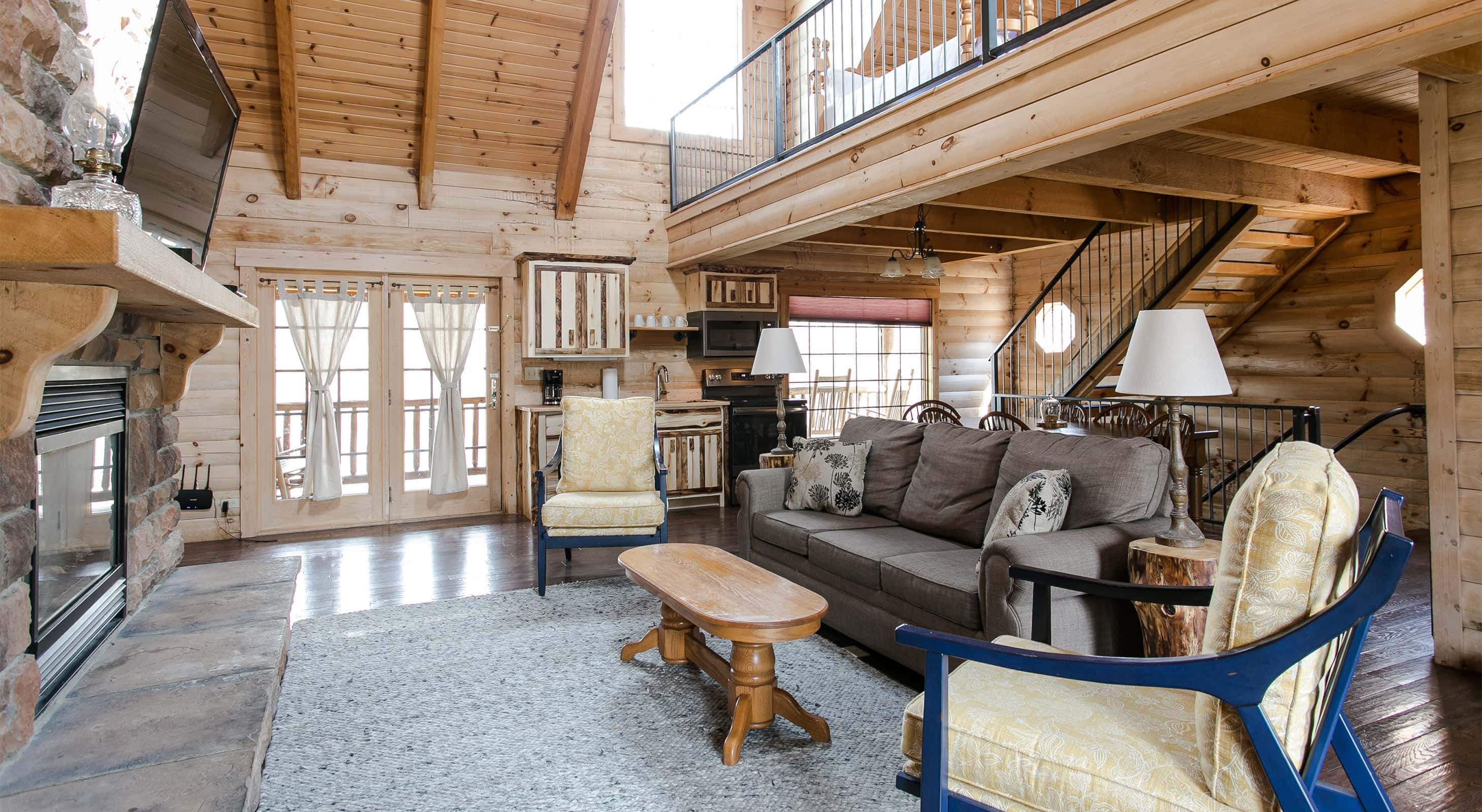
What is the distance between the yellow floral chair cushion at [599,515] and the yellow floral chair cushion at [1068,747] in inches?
104

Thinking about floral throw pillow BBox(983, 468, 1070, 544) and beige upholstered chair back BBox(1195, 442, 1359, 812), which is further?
floral throw pillow BBox(983, 468, 1070, 544)

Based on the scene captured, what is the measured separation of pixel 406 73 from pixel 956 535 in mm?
4765

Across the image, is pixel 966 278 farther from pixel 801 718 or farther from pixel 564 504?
pixel 801 718

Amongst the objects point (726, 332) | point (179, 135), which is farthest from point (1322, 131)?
point (179, 135)

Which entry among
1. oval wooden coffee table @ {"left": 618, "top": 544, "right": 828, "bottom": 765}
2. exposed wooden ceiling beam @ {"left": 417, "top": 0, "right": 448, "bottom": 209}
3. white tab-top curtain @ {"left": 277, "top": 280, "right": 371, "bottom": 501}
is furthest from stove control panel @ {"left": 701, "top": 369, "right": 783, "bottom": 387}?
oval wooden coffee table @ {"left": 618, "top": 544, "right": 828, "bottom": 765}

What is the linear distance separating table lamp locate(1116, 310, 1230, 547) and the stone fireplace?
2988 millimetres

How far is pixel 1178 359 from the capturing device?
2.63 m

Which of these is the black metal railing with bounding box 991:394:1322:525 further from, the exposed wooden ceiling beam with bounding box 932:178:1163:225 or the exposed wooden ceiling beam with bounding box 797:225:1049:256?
the exposed wooden ceiling beam with bounding box 797:225:1049:256

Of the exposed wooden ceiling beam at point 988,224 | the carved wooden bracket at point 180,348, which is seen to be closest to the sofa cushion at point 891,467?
the exposed wooden ceiling beam at point 988,224

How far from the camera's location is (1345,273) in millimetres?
5949

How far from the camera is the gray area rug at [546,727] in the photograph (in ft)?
7.16

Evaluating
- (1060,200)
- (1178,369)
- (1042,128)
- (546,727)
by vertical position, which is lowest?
(546,727)

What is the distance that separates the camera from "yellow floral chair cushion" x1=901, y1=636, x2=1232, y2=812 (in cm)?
134

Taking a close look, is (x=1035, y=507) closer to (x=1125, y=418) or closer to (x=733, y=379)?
(x=1125, y=418)
